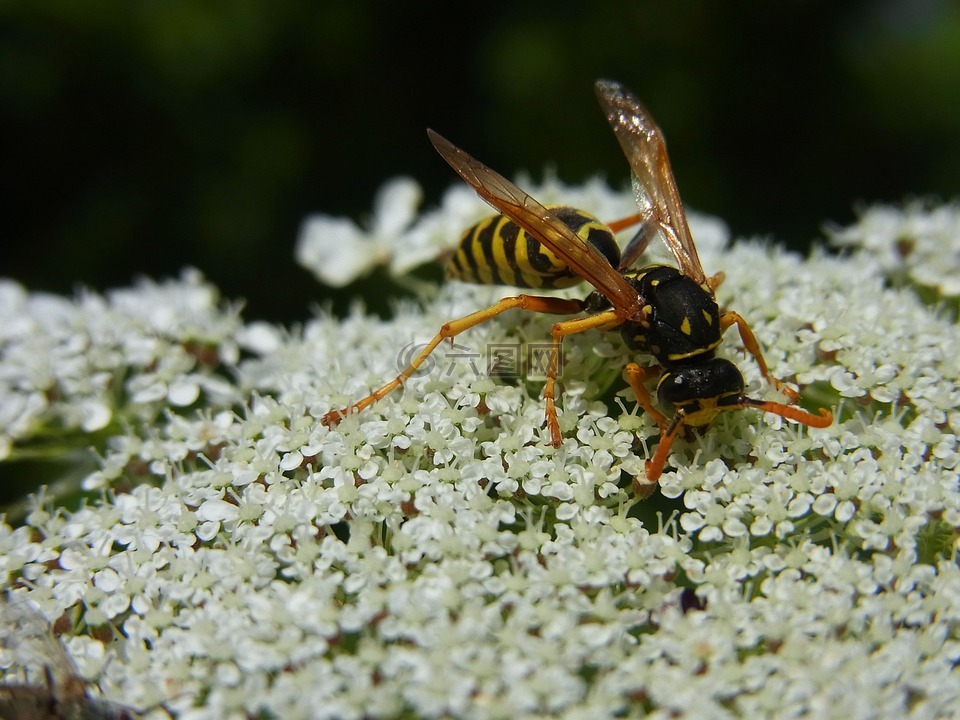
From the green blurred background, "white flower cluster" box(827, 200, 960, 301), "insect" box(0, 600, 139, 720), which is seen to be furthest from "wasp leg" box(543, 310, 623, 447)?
the green blurred background

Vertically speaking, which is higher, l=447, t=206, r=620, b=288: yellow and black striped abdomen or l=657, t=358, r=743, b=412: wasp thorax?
l=447, t=206, r=620, b=288: yellow and black striped abdomen

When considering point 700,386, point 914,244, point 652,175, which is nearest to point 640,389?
point 700,386

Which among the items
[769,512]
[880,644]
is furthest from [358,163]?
[880,644]

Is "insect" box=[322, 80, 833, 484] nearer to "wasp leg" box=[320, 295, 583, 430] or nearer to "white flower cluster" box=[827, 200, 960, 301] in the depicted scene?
"wasp leg" box=[320, 295, 583, 430]

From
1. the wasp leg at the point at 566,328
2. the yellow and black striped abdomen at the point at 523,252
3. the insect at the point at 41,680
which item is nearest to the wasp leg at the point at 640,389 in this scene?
the wasp leg at the point at 566,328

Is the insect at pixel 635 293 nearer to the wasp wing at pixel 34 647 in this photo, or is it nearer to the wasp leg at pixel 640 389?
the wasp leg at pixel 640 389

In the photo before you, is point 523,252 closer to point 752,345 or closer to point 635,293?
point 635,293

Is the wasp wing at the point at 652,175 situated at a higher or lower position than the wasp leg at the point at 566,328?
higher

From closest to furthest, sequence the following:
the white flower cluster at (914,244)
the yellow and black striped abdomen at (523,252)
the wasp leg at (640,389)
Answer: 1. the wasp leg at (640,389)
2. the yellow and black striped abdomen at (523,252)
3. the white flower cluster at (914,244)
